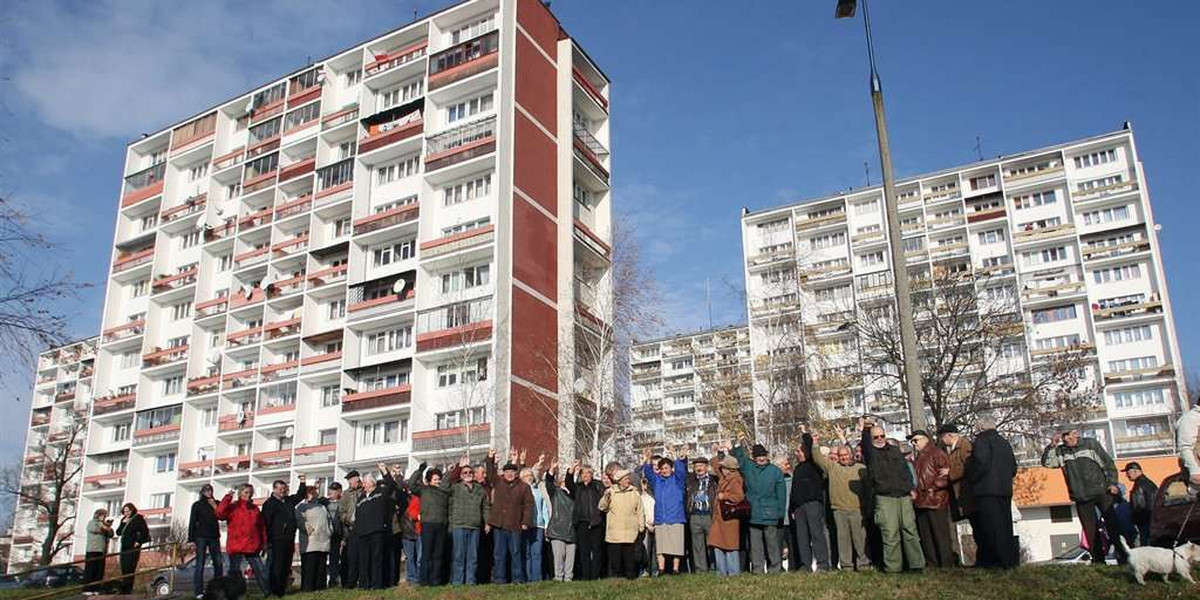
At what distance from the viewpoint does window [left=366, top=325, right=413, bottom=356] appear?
41156 millimetres

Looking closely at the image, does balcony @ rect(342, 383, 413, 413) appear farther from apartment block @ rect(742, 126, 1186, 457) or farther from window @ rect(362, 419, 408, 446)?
apartment block @ rect(742, 126, 1186, 457)

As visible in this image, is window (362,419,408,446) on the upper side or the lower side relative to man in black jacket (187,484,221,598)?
upper

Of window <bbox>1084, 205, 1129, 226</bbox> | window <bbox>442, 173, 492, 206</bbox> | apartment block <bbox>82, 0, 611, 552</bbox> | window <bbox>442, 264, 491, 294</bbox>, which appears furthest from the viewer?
window <bbox>1084, 205, 1129, 226</bbox>

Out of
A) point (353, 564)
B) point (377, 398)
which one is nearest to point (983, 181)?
point (377, 398)

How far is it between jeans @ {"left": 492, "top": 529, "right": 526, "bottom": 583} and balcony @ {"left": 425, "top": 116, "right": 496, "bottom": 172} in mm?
27989

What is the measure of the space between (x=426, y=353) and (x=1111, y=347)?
51180 mm

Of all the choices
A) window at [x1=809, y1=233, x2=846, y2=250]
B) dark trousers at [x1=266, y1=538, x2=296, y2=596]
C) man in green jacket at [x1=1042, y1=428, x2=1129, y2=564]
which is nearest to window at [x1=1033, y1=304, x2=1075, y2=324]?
window at [x1=809, y1=233, x2=846, y2=250]

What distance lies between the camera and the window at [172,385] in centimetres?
5150

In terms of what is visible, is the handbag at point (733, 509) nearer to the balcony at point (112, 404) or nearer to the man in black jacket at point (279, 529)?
the man in black jacket at point (279, 529)

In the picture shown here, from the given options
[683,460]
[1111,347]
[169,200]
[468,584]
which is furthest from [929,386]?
[169,200]

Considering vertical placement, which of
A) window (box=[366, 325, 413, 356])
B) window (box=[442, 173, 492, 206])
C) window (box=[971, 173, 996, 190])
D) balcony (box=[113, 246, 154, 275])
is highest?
window (box=[971, 173, 996, 190])

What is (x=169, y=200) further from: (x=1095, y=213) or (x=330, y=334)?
(x=1095, y=213)

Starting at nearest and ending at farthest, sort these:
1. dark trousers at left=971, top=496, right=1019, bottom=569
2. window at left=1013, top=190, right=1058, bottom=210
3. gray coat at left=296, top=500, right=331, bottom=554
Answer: dark trousers at left=971, top=496, right=1019, bottom=569, gray coat at left=296, top=500, right=331, bottom=554, window at left=1013, top=190, right=1058, bottom=210

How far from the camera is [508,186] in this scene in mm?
39188
